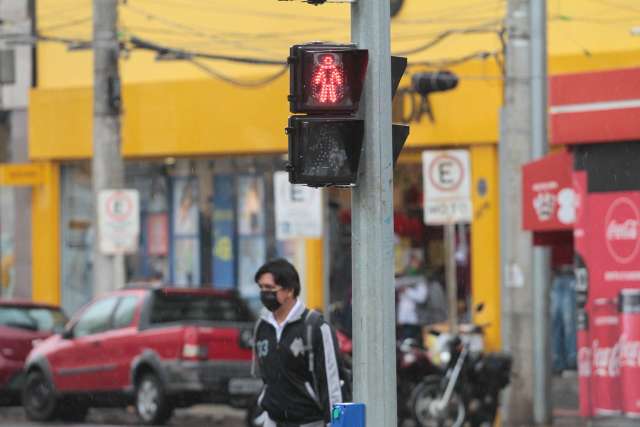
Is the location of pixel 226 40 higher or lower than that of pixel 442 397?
higher

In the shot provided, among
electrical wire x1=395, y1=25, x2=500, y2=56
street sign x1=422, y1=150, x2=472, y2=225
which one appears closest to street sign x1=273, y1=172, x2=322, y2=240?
street sign x1=422, y1=150, x2=472, y2=225

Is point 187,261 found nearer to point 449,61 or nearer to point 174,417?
point 449,61

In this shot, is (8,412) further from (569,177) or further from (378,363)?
(378,363)

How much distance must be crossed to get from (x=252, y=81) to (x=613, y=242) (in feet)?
48.1

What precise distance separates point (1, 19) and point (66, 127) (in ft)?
7.80

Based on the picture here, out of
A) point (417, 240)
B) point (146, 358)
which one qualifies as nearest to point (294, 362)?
point (146, 358)

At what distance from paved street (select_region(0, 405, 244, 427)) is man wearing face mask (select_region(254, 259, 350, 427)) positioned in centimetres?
1074

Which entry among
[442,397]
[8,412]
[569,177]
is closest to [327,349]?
[569,177]

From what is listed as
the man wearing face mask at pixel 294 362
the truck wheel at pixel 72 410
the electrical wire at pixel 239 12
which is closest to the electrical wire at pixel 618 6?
the electrical wire at pixel 239 12

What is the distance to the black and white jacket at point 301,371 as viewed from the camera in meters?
9.30

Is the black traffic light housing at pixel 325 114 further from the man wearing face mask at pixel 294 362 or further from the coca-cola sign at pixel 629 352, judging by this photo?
the coca-cola sign at pixel 629 352

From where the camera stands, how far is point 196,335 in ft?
62.4

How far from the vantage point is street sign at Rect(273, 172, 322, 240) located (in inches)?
824

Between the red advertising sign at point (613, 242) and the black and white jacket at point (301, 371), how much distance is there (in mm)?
4671
